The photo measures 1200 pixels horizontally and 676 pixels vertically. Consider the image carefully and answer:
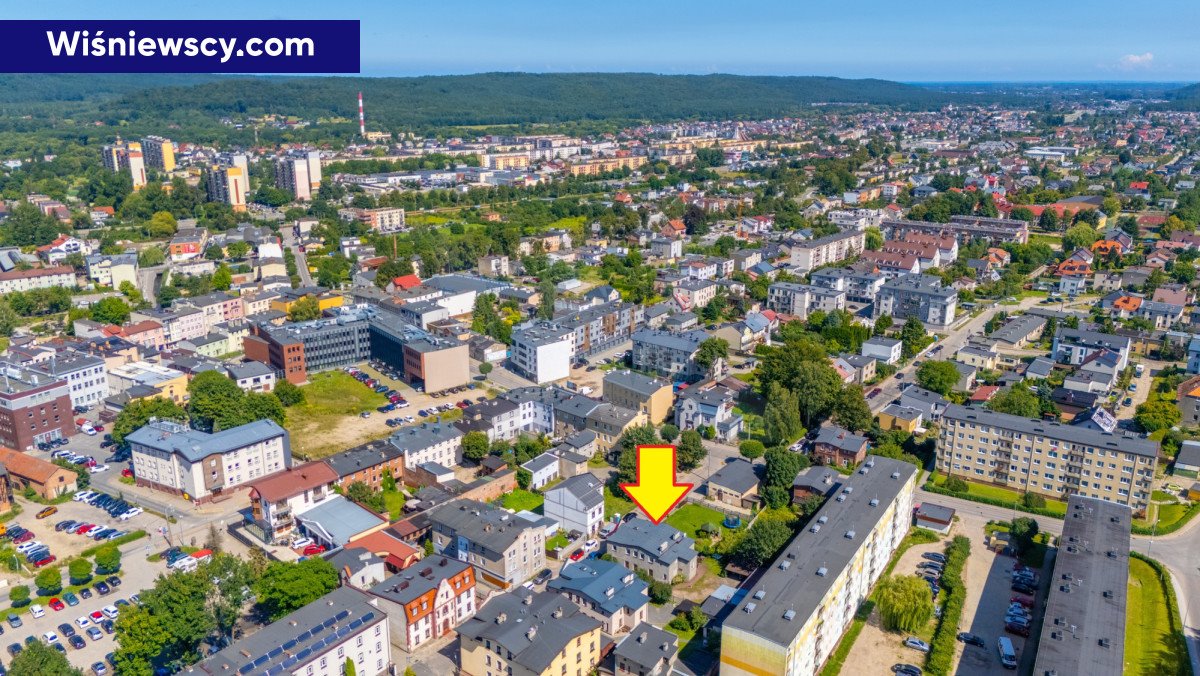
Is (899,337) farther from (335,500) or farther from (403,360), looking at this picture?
(335,500)

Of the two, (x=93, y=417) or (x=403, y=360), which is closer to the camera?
(x=93, y=417)

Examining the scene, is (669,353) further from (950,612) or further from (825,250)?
(825,250)

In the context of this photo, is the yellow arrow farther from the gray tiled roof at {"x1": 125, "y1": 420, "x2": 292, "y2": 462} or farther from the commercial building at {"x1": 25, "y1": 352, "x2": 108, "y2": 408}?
the commercial building at {"x1": 25, "y1": 352, "x2": 108, "y2": 408}

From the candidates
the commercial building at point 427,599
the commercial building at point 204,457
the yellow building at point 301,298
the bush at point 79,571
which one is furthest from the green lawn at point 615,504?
the yellow building at point 301,298

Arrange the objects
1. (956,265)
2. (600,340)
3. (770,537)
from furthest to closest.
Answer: (956,265)
(600,340)
(770,537)

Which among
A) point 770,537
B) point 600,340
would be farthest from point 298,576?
point 600,340

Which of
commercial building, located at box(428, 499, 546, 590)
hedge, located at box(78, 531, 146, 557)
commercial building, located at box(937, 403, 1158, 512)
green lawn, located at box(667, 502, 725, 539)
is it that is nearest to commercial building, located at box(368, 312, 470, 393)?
commercial building, located at box(428, 499, 546, 590)

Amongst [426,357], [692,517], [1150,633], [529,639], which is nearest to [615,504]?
[692,517]
